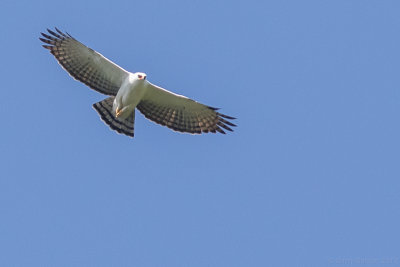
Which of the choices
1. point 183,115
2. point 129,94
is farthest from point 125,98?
point 183,115

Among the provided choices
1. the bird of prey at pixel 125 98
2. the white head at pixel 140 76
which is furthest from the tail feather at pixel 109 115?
the white head at pixel 140 76

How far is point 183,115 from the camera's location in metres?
22.9

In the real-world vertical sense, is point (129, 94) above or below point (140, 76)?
below

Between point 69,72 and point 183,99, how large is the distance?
2.83m

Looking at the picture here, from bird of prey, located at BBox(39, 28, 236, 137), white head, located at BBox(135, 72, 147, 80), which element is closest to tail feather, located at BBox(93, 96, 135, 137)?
bird of prey, located at BBox(39, 28, 236, 137)

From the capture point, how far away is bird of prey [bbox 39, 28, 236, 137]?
870 inches

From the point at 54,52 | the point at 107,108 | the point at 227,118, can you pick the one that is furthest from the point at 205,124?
the point at 54,52

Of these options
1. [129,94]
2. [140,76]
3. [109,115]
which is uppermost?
[140,76]

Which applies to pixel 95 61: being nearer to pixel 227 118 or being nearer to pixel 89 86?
pixel 89 86

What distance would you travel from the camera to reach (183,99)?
2236 centimetres

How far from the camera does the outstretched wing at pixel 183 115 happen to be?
22.6 m

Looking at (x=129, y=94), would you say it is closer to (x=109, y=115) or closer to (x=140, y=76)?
(x=140, y=76)

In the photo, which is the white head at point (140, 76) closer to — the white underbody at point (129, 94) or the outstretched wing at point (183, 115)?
the white underbody at point (129, 94)

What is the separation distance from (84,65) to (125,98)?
4.60 ft
